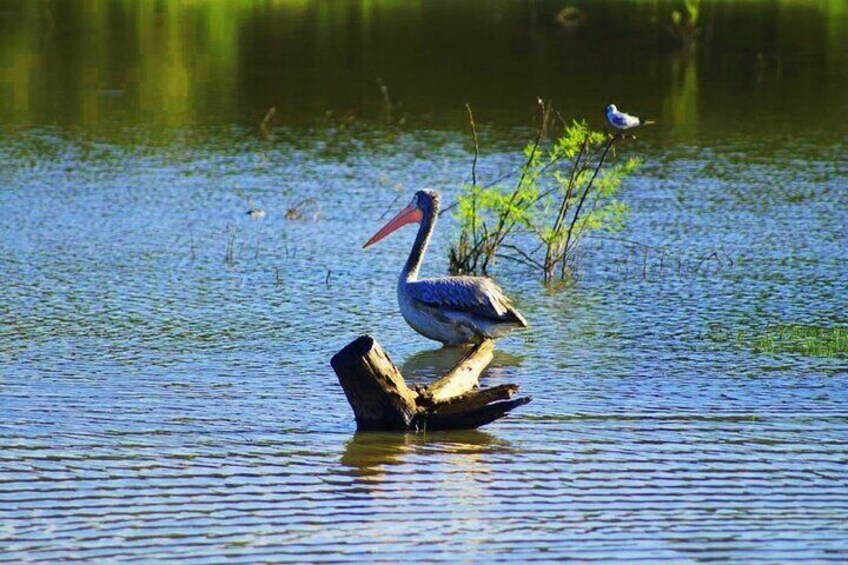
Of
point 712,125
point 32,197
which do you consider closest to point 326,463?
point 32,197

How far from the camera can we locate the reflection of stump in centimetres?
892

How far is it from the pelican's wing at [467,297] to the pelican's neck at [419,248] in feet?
0.74

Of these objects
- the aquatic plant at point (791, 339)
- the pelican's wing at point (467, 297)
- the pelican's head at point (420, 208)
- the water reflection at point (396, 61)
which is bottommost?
the water reflection at point (396, 61)

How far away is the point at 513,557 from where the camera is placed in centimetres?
701

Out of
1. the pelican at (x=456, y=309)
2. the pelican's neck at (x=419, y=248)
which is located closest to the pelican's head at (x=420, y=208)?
the pelican's neck at (x=419, y=248)

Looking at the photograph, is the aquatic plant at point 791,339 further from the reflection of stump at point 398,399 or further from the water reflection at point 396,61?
the water reflection at point 396,61

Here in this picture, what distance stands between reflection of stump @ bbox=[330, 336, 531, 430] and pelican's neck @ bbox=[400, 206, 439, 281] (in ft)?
8.88

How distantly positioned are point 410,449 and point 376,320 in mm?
4097

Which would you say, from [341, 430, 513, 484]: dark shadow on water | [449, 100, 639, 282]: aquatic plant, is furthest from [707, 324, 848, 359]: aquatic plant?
[341, 430, 513, 484]: dark shadow on water

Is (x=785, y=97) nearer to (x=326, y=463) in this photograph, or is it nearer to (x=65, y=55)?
(x=65, y=55)

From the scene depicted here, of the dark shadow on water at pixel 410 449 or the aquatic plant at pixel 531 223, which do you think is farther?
the aquatic plant at pixel 531 223

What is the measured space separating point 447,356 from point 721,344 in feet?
6.32

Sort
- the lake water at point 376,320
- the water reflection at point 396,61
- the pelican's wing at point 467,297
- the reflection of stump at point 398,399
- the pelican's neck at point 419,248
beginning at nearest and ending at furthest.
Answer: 1. the lake water at point 376,320
2. the reflection of stump at point 398,399
3. the pelican's wing at point 467,297
4. the pelican's neck at point 419,248
5. the water reflection at point 396,61

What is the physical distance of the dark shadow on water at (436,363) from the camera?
11289mm
